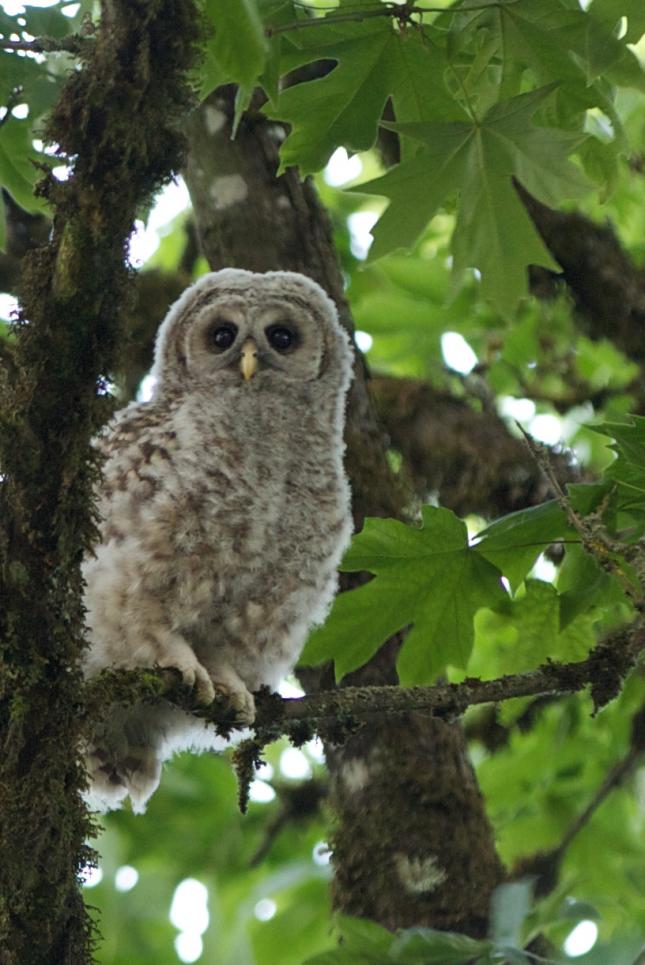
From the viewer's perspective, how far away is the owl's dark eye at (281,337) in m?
4.07

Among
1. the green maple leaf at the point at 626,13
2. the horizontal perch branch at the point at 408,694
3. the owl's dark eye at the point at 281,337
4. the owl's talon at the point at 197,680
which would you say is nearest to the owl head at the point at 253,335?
the owl's dark eye at the point at 281,337

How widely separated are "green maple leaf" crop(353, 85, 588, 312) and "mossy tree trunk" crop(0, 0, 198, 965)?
31.7 inches

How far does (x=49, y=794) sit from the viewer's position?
209cm

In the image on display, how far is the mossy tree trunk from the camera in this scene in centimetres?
206

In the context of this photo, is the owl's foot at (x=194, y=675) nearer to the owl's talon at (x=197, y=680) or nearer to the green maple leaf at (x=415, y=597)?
the owl's talon at (x=197, y=680)

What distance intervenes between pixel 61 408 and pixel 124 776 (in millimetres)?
1876

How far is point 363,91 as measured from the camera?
3109 mm

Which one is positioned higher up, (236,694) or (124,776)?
(124,776)

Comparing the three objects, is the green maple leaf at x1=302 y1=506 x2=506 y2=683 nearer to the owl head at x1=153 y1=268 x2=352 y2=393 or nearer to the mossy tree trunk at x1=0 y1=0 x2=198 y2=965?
the owl head at x1=153 y1=268 x2=352 y2=393

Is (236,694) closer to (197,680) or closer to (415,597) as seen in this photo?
(197,680)

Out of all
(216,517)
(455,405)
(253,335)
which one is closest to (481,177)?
(216,517)

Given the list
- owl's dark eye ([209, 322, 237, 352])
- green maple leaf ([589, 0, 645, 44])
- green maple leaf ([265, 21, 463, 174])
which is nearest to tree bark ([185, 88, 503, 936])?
owl's dark eye ([209, 322, 237, 352])

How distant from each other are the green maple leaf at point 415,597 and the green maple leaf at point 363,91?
2.96 feet

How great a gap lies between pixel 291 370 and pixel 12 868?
2213 millimetres
